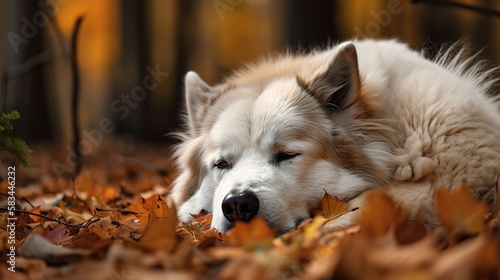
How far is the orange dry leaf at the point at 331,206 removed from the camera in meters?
3.59

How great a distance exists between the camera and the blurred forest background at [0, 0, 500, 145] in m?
11.5

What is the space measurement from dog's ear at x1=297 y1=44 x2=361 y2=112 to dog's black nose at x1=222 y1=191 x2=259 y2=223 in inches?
41.7

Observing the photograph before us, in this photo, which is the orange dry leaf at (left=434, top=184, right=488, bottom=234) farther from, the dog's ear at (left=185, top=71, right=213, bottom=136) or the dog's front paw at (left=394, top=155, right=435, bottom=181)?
the dog's ear at (left=185, top=71, right=213, bottom=136)

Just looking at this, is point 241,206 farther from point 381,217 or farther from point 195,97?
point 195,97

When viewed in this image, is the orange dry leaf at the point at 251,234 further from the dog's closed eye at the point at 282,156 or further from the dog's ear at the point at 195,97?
the dog's ear at the point at 195,97

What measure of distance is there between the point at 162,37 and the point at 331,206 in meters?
22.0

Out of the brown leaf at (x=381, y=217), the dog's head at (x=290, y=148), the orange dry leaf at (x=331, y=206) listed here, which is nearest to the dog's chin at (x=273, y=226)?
the dog's head at (x=290, y=148)

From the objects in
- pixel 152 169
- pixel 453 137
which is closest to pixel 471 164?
pixel 453 137

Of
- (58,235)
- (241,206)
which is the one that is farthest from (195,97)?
(58,235)

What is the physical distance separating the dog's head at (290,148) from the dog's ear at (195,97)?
1.15ft

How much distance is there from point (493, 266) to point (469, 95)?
2.31 metres

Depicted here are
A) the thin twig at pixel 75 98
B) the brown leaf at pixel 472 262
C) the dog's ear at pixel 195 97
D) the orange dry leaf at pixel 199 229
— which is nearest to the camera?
the brown leaf at pixel 472 262

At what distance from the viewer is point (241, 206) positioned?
11.3 ft

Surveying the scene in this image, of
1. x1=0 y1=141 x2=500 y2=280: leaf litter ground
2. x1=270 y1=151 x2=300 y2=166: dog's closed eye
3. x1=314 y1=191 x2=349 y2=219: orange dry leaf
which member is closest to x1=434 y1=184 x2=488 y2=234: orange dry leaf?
x1=0 y1=141 x2=500 y2=280: leaf litter ground
